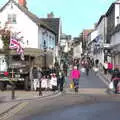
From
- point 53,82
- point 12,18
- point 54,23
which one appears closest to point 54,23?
Answer: point 54,23

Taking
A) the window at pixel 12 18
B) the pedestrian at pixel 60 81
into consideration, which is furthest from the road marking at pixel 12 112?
the window at pixel 12 18

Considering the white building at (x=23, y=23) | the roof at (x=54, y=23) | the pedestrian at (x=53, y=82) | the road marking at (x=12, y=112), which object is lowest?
the road marking at (x=12, y=112)

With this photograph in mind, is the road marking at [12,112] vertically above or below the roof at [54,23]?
below

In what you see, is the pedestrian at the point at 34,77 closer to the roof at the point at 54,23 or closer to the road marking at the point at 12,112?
the road marking at the point at 12,112

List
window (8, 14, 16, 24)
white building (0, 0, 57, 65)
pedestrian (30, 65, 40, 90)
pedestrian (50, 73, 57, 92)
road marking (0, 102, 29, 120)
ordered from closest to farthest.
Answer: road marking (0, 102, 29, 120) → pedestrian (30, 65, 40, 90) → pedestrian (50, 73, 57, 92) → white building (0, 0, 57, 65) → window (8, 14, 16, 24)

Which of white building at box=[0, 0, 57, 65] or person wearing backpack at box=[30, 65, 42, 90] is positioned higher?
white building at box=[0, 0, 57, 65]

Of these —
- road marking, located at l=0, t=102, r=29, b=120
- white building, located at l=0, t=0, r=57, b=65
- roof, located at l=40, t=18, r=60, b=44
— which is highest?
roof, located at l=40, t=18, r=60, b=44

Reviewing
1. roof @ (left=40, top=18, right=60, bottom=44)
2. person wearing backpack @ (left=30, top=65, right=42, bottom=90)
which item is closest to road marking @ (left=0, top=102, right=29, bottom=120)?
person wearing backpack @ (left=30, top=65, right=42, bottom=90)

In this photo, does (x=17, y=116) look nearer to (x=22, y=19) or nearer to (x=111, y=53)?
(x=22, y=19)

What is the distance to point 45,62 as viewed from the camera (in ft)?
123

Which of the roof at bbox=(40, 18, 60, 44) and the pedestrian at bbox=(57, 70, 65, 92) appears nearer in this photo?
the pedestrian at bbox=(57, 70, 65, 92)

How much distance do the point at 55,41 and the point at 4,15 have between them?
56.9 ft

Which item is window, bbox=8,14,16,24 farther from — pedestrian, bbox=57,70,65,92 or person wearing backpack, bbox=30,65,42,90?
person wearing backpack, bbox=30,65,42,90

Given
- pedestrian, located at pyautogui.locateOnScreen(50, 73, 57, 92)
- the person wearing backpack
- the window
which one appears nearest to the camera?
the person wearing backpack
